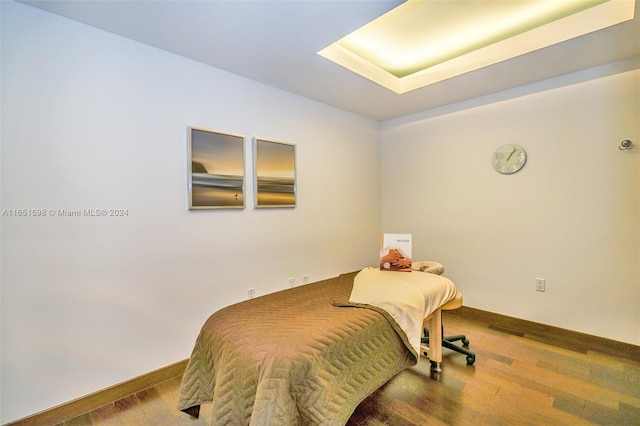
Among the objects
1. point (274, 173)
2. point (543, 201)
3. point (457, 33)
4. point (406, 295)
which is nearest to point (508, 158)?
point (543, 201)

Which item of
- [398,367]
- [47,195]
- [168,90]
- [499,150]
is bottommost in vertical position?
[398,367]

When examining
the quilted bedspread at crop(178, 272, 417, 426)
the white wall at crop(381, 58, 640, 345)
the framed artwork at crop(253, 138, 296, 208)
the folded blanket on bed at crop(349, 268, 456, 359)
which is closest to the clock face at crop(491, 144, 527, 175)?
the white wall at crop(381, 58, 640, 345)

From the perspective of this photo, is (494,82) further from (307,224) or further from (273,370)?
(273,370)

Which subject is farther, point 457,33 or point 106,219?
point 457,33

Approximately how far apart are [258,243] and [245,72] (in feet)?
4.90

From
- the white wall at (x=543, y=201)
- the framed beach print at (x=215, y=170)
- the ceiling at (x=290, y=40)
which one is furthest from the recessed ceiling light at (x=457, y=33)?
the framed beach print at (x=215, y=170)

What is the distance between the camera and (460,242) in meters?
3.35

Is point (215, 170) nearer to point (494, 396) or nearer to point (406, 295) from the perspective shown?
point (406, 295)

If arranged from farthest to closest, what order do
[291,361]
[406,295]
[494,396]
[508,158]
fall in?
1. [508,158]
2. [494,396]
3. [406,295]
4. [291,361]

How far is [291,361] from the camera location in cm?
117

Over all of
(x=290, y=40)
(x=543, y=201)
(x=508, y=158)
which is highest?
(x=290, y=40)

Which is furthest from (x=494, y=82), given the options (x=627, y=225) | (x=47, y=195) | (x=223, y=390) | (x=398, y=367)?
(x=47, y=195)

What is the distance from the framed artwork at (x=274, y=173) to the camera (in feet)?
8.79

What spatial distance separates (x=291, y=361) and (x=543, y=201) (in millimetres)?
2845
